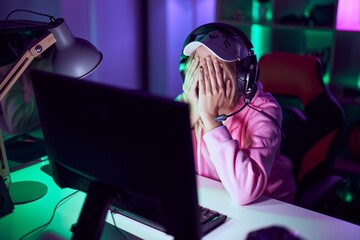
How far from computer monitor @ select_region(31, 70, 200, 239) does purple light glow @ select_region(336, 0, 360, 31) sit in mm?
2217

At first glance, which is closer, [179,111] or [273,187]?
[179,111]

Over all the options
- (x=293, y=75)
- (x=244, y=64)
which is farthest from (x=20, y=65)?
(x=293, y=75)

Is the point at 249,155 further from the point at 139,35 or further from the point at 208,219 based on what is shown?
the point at 139,35

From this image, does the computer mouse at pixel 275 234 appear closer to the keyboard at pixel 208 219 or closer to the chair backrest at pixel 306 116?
the keyboard at pixel 208 219

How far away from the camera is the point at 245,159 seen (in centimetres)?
128

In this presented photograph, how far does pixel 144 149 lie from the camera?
2.65ft

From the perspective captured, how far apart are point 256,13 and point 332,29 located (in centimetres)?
64

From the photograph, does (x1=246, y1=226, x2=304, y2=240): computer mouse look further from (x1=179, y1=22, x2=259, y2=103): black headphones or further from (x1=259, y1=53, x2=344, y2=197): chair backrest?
(x1=259, y1=53, x2=344, y2=197): chair backrest

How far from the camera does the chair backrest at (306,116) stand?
1706 mm

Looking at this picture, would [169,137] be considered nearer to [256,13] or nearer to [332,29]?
[332,29]

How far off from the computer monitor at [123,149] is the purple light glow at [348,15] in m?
2.22

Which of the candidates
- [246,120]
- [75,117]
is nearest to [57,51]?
[75,117]

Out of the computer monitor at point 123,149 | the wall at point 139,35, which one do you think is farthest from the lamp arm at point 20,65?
the wall at point 139,35

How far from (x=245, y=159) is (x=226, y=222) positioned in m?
0.20
